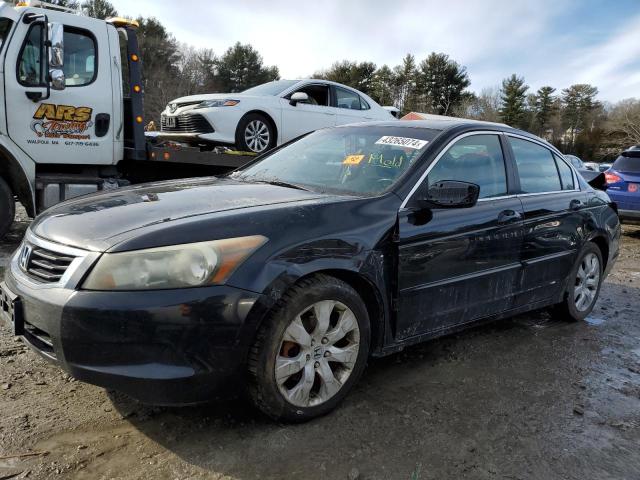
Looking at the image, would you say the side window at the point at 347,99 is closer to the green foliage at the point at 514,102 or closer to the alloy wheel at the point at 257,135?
the alloy wheel at the point at 257,135

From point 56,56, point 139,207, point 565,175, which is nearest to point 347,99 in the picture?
point 56,56

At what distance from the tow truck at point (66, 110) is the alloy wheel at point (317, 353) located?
461 cm

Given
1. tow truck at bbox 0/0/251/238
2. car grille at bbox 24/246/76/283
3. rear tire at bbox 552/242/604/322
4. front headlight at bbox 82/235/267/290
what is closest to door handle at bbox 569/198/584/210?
rear tire at bbox 552/242/604/322

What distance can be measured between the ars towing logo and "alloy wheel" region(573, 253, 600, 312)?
18.1 feet

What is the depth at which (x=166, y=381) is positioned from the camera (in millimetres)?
2373

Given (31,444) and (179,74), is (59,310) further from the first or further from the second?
(179,74)

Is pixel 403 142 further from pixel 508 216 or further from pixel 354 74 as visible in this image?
pixel 354 74

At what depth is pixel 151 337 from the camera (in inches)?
92.5

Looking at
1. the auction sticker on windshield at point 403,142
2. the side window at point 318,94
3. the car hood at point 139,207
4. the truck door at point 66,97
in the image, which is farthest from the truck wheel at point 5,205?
the side window at point 318,94

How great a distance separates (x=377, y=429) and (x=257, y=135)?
6732 mm

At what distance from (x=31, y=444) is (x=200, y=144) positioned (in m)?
6.46

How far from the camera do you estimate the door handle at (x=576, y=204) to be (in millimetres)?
4492

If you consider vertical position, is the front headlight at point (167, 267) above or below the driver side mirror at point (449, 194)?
below

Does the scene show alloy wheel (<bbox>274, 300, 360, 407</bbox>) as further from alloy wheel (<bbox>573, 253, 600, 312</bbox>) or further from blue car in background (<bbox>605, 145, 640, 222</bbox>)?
blue car in background (<bbox>605, 145, 640, 222</bbox>)
